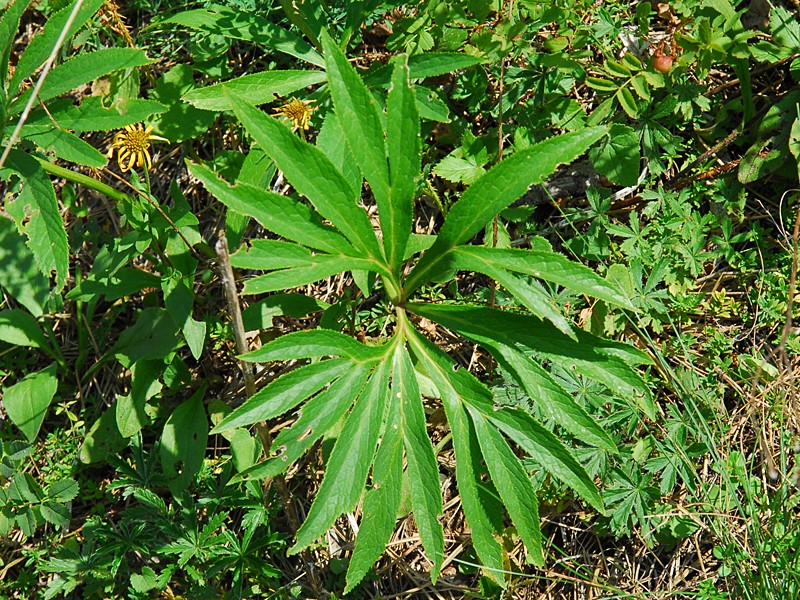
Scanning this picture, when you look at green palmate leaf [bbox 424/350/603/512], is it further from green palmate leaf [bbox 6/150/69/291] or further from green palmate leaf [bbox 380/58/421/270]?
green palmate leaf [bbox 6/150/69/291]

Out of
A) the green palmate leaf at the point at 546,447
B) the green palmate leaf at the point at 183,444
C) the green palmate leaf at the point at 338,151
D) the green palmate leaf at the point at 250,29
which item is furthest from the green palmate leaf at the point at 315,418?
the green palmate leaf at the point at 250,29

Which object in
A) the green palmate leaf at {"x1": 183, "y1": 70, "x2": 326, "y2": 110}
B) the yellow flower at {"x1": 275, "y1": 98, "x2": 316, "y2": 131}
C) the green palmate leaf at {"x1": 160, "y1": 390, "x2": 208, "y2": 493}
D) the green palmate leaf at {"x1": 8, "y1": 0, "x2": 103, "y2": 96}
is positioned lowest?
the green palmate leaf at {"x1": 160, "y1": 390, "x2": 208, "y2": 493}

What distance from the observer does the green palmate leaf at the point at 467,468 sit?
98.7 inches

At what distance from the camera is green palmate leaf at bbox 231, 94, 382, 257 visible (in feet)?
7.50

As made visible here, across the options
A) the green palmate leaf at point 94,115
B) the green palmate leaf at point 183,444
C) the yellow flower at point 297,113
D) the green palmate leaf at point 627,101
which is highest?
the green palmate leaf at point 94,115

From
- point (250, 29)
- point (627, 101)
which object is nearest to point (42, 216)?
point (250, 29)

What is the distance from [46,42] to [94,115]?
0.96 ft

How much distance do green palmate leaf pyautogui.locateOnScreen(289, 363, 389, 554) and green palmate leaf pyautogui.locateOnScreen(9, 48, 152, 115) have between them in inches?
56.2

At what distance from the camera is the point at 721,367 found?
10.7ft

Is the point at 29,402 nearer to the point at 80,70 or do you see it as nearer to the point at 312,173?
the point at 80,70

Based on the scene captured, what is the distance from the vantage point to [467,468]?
250 cm

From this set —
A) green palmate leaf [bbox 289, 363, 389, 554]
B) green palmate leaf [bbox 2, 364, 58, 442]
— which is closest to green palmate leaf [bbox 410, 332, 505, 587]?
green palmate leaf [bbox 289, 363, 389, 554]

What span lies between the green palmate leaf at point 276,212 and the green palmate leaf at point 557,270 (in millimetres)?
502

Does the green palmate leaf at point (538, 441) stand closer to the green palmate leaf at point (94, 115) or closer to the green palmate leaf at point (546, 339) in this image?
the green palmate leaf at point (546, 339)
